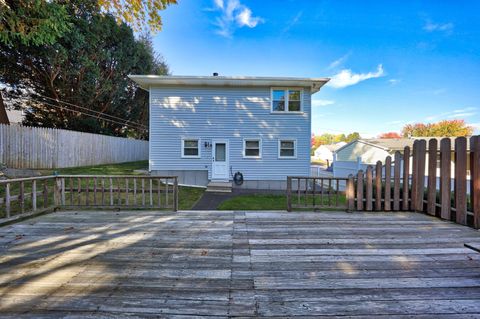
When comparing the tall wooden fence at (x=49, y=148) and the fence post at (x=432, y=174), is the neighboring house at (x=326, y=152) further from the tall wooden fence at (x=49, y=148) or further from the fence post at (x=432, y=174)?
the fence post at (x=432, y=174)

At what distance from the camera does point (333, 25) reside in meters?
11.5

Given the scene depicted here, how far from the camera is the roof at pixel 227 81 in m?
10.0

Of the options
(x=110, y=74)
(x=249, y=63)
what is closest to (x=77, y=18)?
(x=110, y=74)

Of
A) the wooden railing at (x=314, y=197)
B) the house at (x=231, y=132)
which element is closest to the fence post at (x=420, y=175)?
the wooden railing at (x=314, y=197)

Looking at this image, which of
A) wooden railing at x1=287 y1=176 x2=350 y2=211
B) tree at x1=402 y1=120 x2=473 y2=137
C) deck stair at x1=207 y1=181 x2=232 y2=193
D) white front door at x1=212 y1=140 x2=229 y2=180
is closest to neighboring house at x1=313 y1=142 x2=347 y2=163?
tree at x1=402 y1=120 x2=473 y2=137

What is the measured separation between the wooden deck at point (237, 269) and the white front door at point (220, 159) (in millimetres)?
6783

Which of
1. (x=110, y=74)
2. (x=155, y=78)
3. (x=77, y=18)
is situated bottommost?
(x=155, y=78)

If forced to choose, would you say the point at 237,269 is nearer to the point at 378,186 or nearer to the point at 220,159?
the point at 378,186

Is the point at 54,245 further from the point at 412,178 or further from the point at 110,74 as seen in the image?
the point at 110,74

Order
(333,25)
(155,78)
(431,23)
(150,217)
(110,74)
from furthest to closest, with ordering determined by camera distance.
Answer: (110,74)
(333,25)
(431,23)
(155,78)
(150,217)

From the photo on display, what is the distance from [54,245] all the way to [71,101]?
16.1 meters

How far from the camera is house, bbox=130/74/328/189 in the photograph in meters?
10.7

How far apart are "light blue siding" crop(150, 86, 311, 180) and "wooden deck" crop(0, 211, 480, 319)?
6925mm

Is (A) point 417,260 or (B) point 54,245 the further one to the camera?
(B) point 54,245
